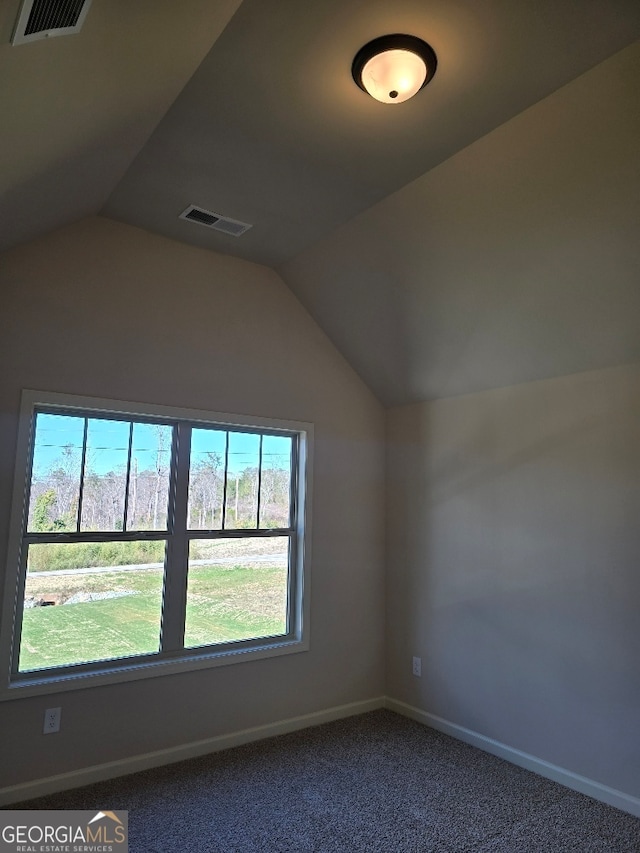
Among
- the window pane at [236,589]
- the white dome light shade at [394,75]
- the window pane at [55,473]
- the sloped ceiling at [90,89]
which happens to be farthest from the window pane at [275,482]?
the white dome light shade at [394,75]

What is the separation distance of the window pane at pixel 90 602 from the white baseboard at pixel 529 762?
1.93m

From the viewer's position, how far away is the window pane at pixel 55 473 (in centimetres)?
299

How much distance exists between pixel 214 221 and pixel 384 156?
1166 millimetres

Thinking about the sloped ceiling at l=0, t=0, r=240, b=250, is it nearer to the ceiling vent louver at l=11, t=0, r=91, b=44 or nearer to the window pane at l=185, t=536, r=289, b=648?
the ceiling vent louver at l=11, t=0, r=91, b=44

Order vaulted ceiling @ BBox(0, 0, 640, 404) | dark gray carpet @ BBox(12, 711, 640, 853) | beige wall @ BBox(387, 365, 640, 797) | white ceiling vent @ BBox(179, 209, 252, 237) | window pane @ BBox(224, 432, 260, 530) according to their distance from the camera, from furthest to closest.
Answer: window pane @ BBox(224, 432, 260, 530), white ceiling vent @ BBox(179, 209, 252, 237), beige wall @ BBox(387, 365, 640, 797), dark gray carpet @ BBox(12, 711, 640, 853), vaulted ceiling @ BBox(0, 0, 640, 404)

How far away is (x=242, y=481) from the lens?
12.4ft

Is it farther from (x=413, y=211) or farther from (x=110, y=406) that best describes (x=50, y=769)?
(x=413, y=211)

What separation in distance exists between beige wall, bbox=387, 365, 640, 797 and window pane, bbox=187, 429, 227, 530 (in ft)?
4.73

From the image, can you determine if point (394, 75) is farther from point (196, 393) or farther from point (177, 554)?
point (177, 554)

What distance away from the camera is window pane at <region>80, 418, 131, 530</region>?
316 cm

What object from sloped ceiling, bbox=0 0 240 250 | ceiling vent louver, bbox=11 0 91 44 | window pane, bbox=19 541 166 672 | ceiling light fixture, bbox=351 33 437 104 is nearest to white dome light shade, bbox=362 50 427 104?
ceiling light fixture, bbox=351 33 437 104

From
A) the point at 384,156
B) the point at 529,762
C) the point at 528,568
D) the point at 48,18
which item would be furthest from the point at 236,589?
the point at 48,18

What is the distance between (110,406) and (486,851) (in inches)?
113

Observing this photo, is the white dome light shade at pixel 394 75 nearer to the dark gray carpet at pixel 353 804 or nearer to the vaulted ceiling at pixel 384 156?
the vaulted ceiling at pixel 384 156
